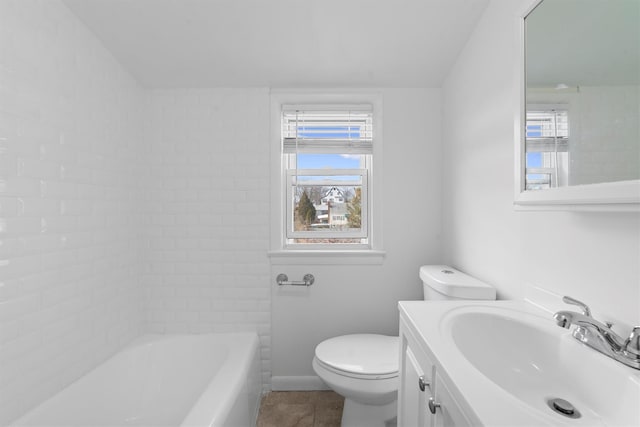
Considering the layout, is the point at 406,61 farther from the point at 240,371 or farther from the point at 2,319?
the point at 2,319

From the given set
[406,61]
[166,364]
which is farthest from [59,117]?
[406,61]

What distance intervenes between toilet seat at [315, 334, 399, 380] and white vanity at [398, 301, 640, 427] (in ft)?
0.85

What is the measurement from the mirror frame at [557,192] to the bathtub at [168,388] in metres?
1.34

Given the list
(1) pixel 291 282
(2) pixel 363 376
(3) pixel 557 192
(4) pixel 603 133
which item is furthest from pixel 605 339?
(1) pixel 291 282

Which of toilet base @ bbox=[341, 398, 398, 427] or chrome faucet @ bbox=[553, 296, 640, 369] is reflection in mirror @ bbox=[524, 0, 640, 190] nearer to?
chrome faucet @ bbox=[553, 296, 640, 369]

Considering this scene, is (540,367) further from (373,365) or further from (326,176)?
(326,176)

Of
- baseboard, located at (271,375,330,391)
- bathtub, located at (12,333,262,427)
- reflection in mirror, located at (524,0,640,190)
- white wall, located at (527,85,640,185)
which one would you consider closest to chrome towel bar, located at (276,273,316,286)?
bathtub, located at (12,333,262,427)

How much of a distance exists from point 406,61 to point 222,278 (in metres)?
1.77

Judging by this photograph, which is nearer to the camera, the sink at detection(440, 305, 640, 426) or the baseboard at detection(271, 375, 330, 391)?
the sink at detection(440, 305, 640, 426)

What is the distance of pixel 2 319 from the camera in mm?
1073

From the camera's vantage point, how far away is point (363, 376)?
1.40 m

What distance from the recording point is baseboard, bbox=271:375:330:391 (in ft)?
6.50

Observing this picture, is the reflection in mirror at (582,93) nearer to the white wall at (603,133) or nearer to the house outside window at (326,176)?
the white wall at (603,133)

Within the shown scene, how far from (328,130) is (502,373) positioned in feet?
5.66
